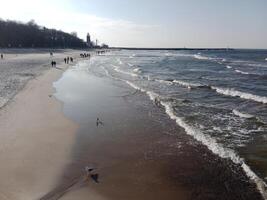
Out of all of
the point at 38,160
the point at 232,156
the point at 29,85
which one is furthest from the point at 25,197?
the point at 29,85

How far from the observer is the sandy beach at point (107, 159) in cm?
977

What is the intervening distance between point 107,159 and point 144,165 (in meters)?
1.30

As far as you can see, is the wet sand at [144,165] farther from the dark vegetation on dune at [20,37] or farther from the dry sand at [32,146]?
the dark vegetation on dune at [20,37]

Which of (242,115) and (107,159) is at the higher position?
(107,159)

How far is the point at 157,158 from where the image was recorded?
1255 centimetres

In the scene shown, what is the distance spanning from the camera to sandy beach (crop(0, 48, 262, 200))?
9.77m

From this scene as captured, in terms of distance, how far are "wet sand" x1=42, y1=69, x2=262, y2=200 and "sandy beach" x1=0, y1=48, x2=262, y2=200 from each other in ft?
0.08

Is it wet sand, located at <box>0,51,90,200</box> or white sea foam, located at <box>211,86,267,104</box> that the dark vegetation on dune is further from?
wet sand, located at <box>0,51,90,200</box>

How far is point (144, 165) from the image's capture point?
11.9m

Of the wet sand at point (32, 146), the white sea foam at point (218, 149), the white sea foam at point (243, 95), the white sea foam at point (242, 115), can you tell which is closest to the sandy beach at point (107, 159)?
the wet sand at point (32, 146)

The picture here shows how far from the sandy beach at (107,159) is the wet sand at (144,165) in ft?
0.08

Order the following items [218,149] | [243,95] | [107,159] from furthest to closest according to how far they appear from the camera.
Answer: [243,95], [218,149], [107,159]

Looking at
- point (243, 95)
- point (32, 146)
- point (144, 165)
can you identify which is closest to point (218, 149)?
point (144, 165)

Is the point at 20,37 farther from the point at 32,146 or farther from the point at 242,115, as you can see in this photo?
the point at 32,146
